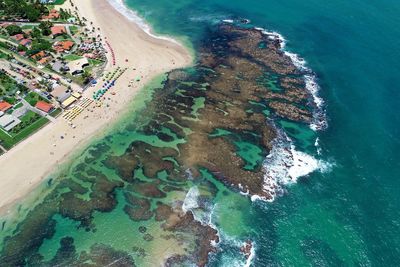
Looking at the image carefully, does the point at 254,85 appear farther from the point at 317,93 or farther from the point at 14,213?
the point at 14,213

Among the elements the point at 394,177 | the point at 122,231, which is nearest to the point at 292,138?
the point at 394,177

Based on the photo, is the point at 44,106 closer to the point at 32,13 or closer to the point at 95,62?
the point at 95,62

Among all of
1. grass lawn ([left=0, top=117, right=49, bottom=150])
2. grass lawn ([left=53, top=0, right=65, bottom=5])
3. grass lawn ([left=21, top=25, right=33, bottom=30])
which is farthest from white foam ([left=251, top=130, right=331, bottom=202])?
grass lawn ([left=53, top=0, right=65, bottom=5])

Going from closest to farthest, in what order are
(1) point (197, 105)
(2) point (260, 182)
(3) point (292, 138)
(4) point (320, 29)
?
(2) point (260, 182)
(3) point (292, 138)
(1) point (197, 105)
(4) point (320, 29)

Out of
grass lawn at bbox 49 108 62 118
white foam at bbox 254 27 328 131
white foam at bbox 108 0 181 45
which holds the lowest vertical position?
grass lawn at bbox 49 108 62 118

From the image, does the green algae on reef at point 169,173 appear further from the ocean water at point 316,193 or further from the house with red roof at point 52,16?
the house with red roof at point 52,16

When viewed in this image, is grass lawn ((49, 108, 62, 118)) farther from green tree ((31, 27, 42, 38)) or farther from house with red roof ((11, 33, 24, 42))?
house with red roof ((11, 33, 24, 42))

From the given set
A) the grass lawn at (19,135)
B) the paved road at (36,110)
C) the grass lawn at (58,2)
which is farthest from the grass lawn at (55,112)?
the grass lawn at (58,2)

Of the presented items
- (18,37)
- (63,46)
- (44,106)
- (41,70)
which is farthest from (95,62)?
(18,37)
